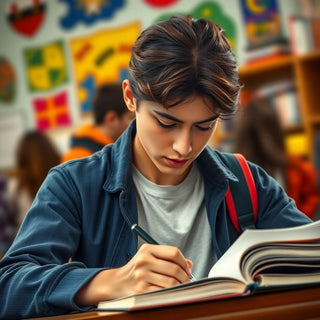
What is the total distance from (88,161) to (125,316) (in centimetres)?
60

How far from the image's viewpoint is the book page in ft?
3.97

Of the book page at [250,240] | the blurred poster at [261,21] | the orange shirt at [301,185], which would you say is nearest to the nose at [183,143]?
the book page at [250,240]

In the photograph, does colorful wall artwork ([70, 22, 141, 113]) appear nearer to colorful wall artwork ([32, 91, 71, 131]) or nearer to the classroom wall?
the classroom wall

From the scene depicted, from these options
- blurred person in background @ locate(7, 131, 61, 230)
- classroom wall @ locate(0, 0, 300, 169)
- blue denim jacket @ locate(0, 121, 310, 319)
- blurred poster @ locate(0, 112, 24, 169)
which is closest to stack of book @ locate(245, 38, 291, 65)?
classroom wall @ locate(0, 0, 300, 169)

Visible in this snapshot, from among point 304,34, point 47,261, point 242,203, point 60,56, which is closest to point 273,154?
point 304,34

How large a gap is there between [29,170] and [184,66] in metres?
3.72

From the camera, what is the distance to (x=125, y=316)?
111cm

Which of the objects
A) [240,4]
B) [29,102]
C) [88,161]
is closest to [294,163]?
[240,4]

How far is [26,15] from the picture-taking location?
Result: 22.2 feet

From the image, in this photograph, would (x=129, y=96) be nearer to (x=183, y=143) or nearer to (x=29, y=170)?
(x=183, y=143)

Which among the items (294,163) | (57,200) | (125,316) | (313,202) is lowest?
(313,202)

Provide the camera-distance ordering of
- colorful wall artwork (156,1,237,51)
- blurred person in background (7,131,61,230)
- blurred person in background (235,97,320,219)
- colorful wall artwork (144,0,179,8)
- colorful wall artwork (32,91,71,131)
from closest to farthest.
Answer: blurred person in background (235,97,320,219) → blurred person in background (7,131,61,230) → colorful wall artwork (156,1,237,51) → colorful wall artwork (144,0,179,8) → colorful wall artwork (32,91,71,131)

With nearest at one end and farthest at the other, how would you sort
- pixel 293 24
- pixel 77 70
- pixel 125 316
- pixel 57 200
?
pixel 125 316 < pixel 57 200 < pixel 293 24 < pixel 77 70

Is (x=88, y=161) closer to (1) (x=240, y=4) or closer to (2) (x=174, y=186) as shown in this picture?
(2) (x=174, y=186)
